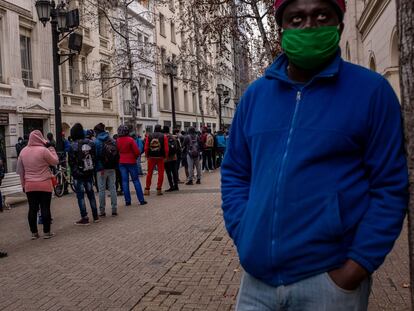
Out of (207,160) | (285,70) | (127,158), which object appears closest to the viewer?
(285,70)

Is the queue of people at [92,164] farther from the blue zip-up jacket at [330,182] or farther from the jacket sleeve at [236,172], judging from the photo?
the blue zip-up jacket at [330,182]

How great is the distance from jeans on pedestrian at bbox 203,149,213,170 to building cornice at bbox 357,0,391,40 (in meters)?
7.61

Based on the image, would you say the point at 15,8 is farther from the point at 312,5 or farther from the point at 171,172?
the point at 312,5

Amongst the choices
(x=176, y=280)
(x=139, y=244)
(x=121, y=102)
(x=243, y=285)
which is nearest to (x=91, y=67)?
(x=121, y=102)

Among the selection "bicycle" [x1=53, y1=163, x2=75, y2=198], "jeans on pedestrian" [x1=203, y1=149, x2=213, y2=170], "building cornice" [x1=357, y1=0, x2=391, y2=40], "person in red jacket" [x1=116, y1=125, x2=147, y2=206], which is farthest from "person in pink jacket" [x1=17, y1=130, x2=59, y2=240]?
"jeans on pedestrian" [x1=203, y1=149, x2=213, y2=170]

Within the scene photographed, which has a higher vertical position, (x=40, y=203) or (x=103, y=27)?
(x=103, y=27)

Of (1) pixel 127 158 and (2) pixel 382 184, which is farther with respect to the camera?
(1) pixel 127 158

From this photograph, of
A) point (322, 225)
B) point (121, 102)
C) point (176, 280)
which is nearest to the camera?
point (322, 225)

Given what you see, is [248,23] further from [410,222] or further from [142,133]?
[142,133]

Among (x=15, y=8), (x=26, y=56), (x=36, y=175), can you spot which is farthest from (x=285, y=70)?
(x=26, y=56)

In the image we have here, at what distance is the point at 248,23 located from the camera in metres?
14.4

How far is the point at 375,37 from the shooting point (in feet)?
46.8

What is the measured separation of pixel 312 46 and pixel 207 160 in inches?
783

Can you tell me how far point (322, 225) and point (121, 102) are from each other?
30.0m
